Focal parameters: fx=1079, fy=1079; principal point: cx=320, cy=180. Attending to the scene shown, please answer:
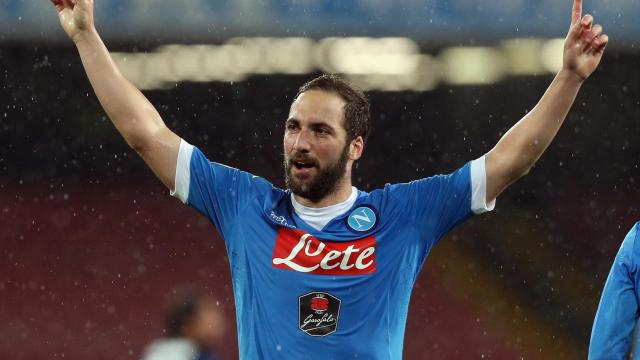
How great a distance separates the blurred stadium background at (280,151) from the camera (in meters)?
11.2

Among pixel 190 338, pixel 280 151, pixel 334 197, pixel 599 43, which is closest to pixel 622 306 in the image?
pixel 599 43

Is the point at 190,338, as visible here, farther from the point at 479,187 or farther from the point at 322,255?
the point at 479,187

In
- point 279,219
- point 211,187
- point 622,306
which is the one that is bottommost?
point 622,306

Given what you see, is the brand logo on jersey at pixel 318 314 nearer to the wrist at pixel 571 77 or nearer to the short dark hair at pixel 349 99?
the short dark hair at pixel 349 99

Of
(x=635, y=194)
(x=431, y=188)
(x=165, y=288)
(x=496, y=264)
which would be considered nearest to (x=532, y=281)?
(x=496, y=264)

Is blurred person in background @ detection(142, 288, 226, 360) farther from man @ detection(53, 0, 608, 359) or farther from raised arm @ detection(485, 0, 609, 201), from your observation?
raised arm @ detection(485, 0, 609, 201)

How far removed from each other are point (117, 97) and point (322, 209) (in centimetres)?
75

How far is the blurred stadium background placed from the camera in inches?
441

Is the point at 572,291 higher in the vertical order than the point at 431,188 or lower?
higher

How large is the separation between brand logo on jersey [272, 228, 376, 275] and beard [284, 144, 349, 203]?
13 cm

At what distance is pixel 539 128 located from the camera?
3350mm

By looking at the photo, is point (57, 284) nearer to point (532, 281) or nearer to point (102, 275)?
point (102, 275)

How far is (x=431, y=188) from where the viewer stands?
3.51m

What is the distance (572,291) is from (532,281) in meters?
0.48
